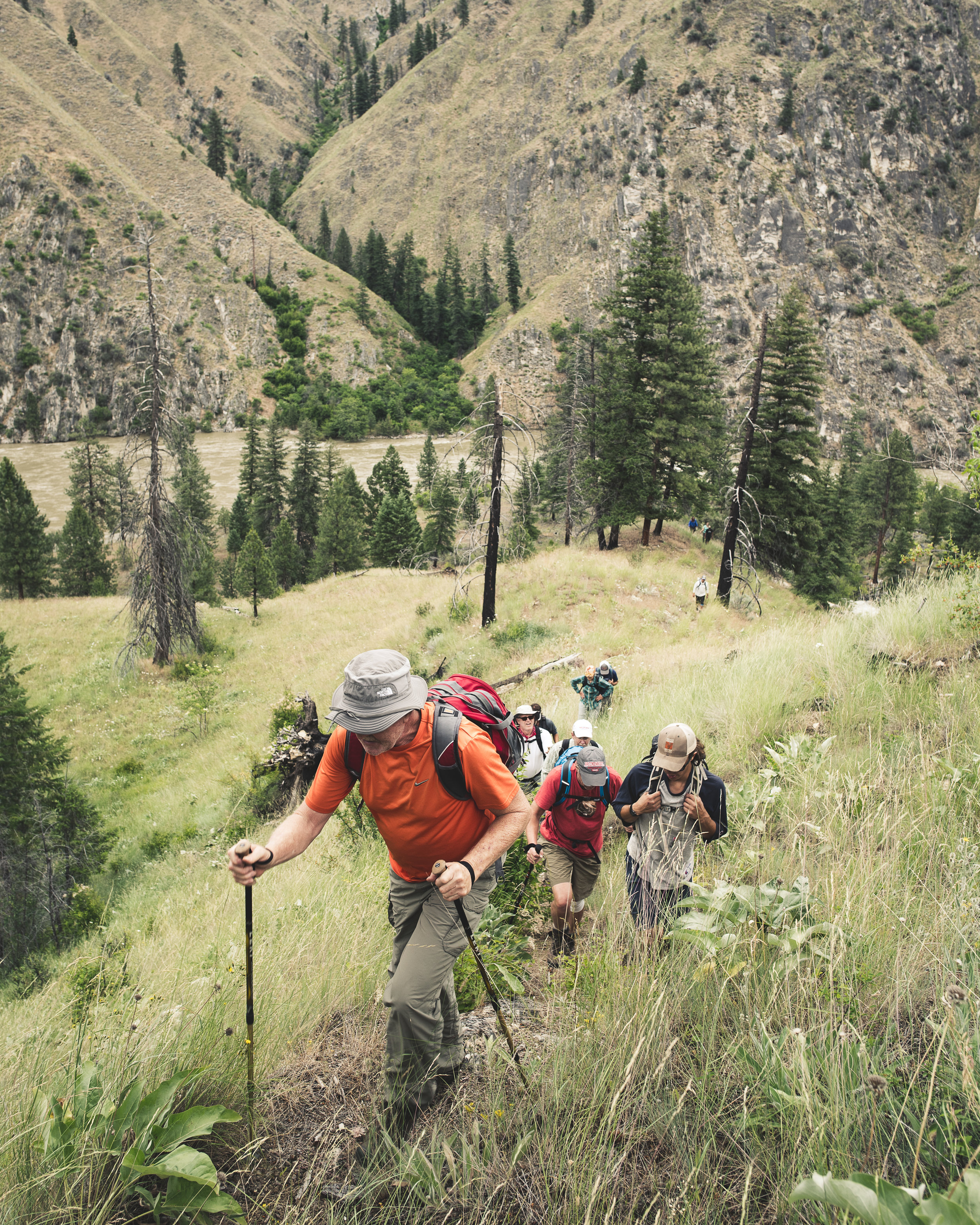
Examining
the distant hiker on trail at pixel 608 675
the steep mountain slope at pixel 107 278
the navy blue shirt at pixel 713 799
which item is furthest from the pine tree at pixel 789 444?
the steep mountain slope at pixel 107 278

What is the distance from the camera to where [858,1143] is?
1.61 m

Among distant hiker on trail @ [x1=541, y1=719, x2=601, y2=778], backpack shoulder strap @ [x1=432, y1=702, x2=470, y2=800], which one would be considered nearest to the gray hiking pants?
backpack shoulder strap @ [x1=432, y1=702, x2=470, y2=800]

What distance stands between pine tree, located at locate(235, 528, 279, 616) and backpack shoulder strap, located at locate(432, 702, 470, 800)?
99.1ft

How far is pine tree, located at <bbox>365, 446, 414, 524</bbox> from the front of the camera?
5369cm

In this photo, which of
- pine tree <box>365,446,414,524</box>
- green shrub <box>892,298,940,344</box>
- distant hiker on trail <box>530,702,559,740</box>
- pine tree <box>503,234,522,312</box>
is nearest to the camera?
distant hiker on trail <box>530,702,559,740</box>

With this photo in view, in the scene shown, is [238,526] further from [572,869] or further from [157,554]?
[572,869]

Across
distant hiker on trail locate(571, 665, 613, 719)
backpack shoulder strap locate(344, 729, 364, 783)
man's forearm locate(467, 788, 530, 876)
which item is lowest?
distant hiker on trail locate(571, 665, 613, 719)

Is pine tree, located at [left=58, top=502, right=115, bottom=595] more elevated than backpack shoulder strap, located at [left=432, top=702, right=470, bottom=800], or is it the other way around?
backpack shoulder strap, located at [left=432, top=702, right=470, bottom=800]

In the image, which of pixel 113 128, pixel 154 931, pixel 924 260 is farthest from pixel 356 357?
pixel 154 931

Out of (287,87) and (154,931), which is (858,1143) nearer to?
Result: (154,931)

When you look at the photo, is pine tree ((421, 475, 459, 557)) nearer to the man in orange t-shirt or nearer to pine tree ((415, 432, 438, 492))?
pine tree ((415, 432, 438, 492))

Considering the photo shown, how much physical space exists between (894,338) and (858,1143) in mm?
108114

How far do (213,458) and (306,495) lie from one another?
29649mm

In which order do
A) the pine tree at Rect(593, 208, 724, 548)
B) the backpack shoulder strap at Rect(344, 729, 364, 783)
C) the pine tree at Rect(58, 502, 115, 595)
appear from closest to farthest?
the backpack shoulder strap at Rect(344, 729, 364, 783) < the pine tree at Rect(593, 208, 724, 548) < the pine tree at Rect(58, 502, 115, 595)
